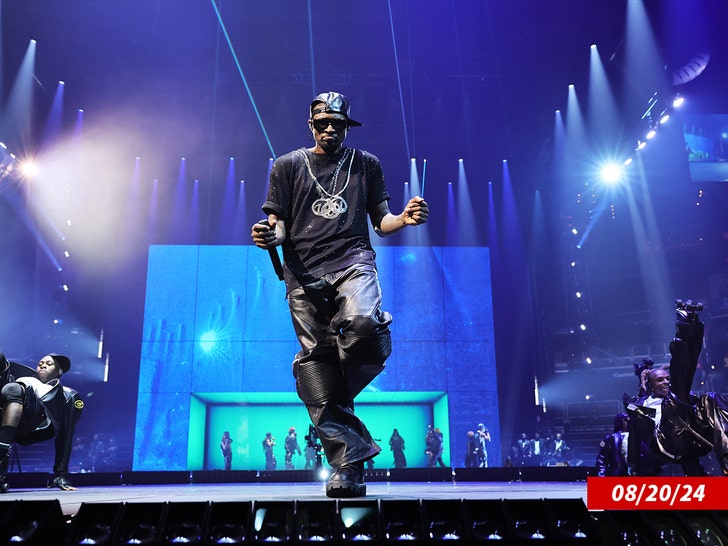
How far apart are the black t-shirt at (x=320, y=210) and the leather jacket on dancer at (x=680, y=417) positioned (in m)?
3.16

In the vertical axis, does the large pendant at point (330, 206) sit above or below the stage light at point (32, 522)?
above

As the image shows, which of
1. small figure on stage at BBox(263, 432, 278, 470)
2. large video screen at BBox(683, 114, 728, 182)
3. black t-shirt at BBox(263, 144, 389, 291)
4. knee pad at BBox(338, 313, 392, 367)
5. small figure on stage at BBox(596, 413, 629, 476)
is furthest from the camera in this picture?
large video screen at BBox(683, 114, 728, 182)

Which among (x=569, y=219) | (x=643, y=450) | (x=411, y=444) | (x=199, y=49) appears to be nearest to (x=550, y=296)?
(x=569, y=219)

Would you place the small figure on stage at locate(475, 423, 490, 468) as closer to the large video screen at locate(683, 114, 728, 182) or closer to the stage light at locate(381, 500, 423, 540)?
the large video screen at locate(683, 114, 728, 182)

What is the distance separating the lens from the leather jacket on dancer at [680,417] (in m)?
4.93

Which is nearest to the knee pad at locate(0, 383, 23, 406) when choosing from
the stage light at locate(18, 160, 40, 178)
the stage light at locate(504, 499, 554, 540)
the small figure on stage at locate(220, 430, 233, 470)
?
the stage light at locate(504, 499, 554, 540)

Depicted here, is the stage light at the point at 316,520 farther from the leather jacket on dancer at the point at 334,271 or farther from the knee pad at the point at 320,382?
the knee pad at the point at 320,382

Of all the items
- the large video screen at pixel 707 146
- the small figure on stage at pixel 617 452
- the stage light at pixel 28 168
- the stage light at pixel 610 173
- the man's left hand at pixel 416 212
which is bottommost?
the small figure on stage at pixel 617 452

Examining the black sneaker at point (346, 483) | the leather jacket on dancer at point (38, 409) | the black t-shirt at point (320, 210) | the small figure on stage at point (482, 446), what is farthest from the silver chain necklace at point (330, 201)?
the small figure on stage at point (482, 446)

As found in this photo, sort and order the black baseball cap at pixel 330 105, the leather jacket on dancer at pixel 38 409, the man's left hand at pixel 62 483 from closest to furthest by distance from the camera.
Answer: the black baseball cap at pixel 330 105 → the leather jacket on dancer at pixel 38 409 → the man's left hand at pixel 62 483

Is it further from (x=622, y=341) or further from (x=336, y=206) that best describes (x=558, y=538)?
(x=622, y=341)

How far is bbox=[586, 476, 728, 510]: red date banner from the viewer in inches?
89.7

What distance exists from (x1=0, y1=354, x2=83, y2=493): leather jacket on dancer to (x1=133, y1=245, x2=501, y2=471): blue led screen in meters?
10.6

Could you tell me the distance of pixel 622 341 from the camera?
25.0 metres
